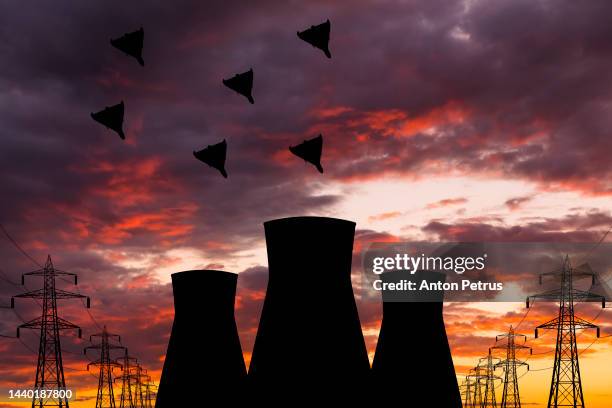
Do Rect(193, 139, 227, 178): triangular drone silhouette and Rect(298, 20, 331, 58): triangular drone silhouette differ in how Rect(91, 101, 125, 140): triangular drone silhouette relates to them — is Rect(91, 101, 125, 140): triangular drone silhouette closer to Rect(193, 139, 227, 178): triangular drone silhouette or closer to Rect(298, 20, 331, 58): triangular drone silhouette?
Rect(193, 139, 227, 178): triangular drone silhouette

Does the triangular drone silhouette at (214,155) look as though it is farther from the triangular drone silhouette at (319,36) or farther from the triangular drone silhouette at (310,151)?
the triangular drone silhouette at (319,36)

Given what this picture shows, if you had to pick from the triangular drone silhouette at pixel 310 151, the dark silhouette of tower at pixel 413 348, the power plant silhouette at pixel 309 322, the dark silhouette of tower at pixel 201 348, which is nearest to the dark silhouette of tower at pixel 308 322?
the power plant silhouette at pixel 309 322

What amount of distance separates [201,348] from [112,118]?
8.40 meters

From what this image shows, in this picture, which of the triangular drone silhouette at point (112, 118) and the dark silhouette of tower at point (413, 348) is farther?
the dark silhouette of tower at point (413, 348)

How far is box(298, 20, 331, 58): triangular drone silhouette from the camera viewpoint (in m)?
26.9

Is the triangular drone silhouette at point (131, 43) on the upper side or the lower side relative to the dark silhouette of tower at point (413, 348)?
upper

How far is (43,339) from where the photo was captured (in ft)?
119

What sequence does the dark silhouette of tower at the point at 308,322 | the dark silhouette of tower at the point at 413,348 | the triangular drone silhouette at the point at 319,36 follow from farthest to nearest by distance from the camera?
the dark silhouette of tower at the point at 413,348 < the triangular drone silhouette at the point at 319,36 < the dark silhouette of tower at the point at 308,322

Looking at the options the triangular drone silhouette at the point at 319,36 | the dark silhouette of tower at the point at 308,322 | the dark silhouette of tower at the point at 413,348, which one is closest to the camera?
the dark silhouette of tower at the point at 308,322

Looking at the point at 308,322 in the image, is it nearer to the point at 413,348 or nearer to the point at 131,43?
the point at 413,348

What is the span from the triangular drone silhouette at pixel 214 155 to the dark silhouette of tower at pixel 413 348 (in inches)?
281

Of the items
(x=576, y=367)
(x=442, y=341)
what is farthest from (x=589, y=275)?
(x=442, y=341)

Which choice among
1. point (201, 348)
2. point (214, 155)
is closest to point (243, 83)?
point (214, 155)

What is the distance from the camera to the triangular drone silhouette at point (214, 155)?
90.7 ft
